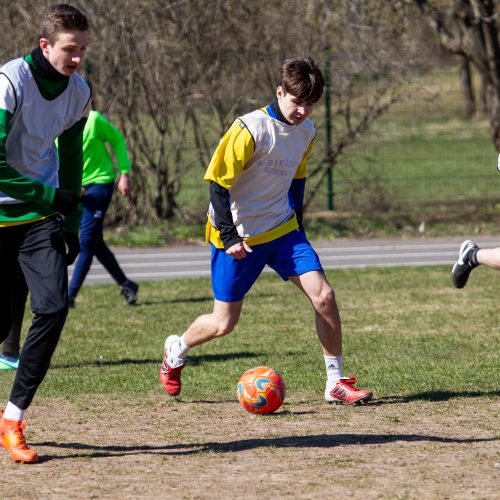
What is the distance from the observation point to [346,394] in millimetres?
6762

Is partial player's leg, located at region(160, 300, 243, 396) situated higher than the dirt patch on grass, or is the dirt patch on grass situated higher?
partial player's leg, located at region(160, 300, 243, 396)

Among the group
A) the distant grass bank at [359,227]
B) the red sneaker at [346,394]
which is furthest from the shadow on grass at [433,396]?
the distant grass bank at [359,227]

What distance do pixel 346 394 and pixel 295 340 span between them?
2.28 metres

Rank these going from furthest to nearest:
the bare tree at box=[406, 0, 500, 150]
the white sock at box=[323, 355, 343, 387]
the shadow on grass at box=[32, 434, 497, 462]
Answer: the bare tree at box=[406, 0, 500, 150] → the white sock at box=[323, 355, 343, 387] → the shadow on grass at box=[32, 434, 497, 462]

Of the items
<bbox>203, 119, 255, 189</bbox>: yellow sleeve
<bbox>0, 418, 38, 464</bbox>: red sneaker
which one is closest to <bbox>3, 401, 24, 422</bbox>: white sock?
<bbox>0, 418, 38, 464</bbox>: red sneaker

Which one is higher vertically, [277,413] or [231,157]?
[231,157]

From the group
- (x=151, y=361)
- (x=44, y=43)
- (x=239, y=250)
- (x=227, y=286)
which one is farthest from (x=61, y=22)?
(x=151, y=361)

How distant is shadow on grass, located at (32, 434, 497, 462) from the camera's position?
5.70 metres

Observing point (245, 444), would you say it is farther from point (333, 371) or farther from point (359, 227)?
point (359, 227)

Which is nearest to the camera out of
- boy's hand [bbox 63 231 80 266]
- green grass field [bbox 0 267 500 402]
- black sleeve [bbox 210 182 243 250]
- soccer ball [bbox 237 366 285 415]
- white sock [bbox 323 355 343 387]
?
boy's hand [bbox 63 231 80 266]

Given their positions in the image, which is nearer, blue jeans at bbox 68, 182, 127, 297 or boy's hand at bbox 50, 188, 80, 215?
boy's hand at bbox 50, 188, 80, 215

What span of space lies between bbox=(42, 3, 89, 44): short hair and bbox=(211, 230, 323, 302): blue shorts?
178 centimetres

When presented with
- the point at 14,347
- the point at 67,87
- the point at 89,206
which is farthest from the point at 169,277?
the point at 67,87

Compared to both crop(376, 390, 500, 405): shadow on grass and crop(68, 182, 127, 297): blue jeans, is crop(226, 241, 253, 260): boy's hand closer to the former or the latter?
crop(376, 390, 500, 405): shadow on grass
